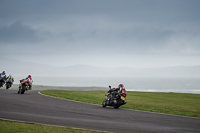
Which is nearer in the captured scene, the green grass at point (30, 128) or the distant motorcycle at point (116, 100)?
the green grass at point (30, 128)

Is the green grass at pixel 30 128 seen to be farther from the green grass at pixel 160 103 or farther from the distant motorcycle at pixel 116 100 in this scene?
the green grass at pixel 160 103

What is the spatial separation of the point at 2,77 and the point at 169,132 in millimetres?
35251

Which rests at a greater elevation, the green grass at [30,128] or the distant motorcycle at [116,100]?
the distant motorcycle at [116,100]

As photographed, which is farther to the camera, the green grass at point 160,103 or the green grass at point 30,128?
the green grass at point 160,103

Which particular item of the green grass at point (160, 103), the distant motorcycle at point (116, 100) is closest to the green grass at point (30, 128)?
the distant motorcycle at point (116, 100)

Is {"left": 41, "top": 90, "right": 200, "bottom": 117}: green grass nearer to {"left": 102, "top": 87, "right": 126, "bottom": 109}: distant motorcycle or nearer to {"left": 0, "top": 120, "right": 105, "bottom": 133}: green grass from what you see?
{"left": 102, "top": 87, "right": 126, "bottom": 109}: distant motorcycle

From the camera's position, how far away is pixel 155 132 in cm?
1153

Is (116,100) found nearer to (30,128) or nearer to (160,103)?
(160,103)

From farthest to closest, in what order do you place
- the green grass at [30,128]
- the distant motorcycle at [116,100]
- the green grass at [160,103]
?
1. the distant motorcycle at [116,100]
2. the green grass at [160,103]
3. the green grass at [30,128]

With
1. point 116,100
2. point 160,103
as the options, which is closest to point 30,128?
point 116,100

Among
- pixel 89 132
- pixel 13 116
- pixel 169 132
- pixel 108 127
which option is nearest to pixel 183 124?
Answer: pixel 169 132

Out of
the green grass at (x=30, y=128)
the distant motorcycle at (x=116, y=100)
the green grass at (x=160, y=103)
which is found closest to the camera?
the green grass at (x=30, y=128)

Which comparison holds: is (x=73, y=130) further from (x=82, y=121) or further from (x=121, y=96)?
(x=121, y=96)

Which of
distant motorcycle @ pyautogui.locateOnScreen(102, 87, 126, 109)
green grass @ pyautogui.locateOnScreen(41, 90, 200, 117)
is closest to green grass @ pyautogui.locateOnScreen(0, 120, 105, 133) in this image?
distant motorcycle @ pyautogui.locateOnScreen(102, 87, 126, 109)
